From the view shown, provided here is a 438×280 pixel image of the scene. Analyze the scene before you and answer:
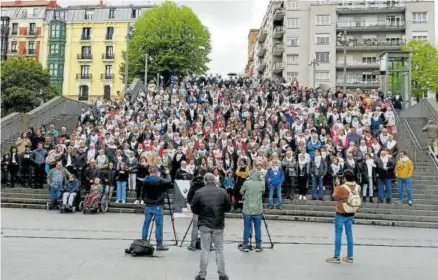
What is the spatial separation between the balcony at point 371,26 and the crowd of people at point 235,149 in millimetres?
50169

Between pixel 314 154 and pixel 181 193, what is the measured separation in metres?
7.38

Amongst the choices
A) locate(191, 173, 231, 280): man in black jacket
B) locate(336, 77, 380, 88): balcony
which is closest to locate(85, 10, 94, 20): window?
locate(336, 77, 380, 88): balcony

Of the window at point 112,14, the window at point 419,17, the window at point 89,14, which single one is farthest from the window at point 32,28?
the window at point 419,17

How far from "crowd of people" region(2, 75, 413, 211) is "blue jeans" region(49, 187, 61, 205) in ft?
2.63

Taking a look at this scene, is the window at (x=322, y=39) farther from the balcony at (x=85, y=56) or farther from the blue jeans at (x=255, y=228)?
the blue jeans at (x=255, y=228)

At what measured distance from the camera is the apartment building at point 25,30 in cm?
8019

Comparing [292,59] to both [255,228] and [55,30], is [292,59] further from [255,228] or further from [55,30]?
[255,228]

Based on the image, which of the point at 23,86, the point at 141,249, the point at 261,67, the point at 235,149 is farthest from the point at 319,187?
the point at 261,67

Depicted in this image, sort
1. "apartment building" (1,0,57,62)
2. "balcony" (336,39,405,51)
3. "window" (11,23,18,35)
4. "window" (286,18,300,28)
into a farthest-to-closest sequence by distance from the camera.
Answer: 1. "window" (11,23,18,35)
2. "apartment building" (1,0,57,62)
3. "window" (286,18,300,28)
4. "balcony" (336,39,405,51)

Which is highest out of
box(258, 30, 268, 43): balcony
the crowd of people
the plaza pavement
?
box(258, 30, 268, 43): balcony

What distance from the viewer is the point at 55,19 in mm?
80250

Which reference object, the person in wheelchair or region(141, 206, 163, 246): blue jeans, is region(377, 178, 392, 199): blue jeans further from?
the person in wheelchair

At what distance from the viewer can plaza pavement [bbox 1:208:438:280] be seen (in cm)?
788

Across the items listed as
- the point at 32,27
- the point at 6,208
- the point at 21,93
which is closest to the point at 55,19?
the point at 32,27
